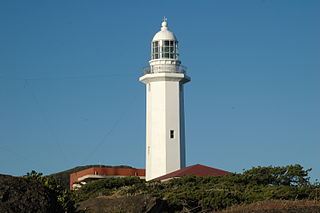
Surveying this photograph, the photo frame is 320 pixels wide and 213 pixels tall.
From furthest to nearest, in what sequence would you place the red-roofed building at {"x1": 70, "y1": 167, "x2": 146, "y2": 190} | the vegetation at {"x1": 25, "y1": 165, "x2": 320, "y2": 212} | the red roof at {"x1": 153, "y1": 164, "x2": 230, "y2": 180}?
the red-roofed building at {"x1": 70, "y1": 167, "x2": 146, "y2": 190}
the red roof at {"x1": 153, "y1": 164, "x2": 230, "y2": 180}
the vegetation at {"x1": 25, "y1": 165, "x2": 320, "y2": 212}

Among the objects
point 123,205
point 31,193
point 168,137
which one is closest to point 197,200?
point 123,205

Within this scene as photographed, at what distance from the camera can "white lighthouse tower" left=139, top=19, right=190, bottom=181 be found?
35094mm

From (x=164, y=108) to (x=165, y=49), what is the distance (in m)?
3.21

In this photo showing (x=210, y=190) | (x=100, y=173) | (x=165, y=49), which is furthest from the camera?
(x=165, y=49)

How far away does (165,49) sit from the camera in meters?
35.8

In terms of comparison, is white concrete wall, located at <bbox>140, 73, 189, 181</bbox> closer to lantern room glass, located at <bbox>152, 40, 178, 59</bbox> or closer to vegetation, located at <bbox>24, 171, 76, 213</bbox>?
lantern room glass, located at <bbox>152, 40, 178, 59</bbox>

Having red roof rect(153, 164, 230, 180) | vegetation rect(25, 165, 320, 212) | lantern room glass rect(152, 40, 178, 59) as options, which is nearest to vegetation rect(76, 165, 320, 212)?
vegetation rect(25, 165, 320, 212)

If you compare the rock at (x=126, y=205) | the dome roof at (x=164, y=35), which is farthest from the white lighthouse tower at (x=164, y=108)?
the rock at (x=126, y=205)

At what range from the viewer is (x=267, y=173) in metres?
26.6

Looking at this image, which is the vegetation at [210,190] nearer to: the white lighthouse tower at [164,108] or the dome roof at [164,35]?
the white lighthouse tower at [164,108]

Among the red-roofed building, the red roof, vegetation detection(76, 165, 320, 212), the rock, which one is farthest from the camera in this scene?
the red-roofed building

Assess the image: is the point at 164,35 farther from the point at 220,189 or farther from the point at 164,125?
the point at 220,189

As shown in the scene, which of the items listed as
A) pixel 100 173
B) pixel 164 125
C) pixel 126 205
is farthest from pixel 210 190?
pixel 100 173

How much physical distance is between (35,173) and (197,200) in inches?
243
